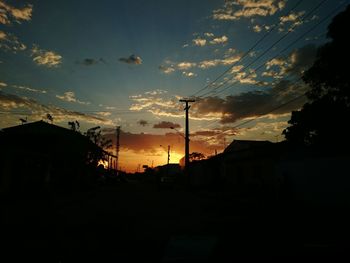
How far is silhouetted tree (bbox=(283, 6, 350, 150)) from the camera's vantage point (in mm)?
Answer: 21344

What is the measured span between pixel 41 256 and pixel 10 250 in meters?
1.04

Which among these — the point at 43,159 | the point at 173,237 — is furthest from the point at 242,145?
the point at 173,237

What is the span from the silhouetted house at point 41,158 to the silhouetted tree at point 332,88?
20.7 metres

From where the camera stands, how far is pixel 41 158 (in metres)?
26.9

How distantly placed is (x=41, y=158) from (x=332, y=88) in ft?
75.8

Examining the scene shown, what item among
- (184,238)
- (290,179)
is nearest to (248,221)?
(184,238)

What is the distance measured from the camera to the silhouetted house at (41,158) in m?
22.5

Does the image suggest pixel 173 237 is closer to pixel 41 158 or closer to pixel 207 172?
pixel 41 158

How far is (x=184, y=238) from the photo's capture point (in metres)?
5.87

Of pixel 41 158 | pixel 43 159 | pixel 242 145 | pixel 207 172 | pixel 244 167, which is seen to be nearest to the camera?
pixel 41 158

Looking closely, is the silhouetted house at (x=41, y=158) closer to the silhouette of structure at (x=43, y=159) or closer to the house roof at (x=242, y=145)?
the silhouette of structure at (x=43, y=159)

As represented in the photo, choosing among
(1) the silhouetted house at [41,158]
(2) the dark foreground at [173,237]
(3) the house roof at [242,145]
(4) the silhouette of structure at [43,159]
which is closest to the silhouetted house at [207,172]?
(3) the house roof at [242,145]

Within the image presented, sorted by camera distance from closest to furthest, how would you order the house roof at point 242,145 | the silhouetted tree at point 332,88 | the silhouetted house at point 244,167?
the silhouetted tree at point 332,88
the silhouetted house at point 244,167
the house roof at point 242,145

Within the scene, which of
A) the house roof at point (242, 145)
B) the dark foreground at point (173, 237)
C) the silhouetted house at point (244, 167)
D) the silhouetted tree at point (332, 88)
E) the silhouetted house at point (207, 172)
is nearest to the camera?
the dark foreground at point (173, 237)
